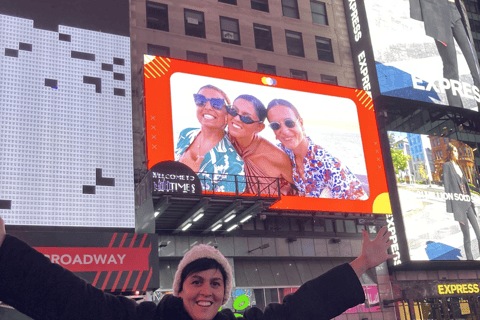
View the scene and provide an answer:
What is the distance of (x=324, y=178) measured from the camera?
86.0ft

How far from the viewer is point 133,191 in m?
21.3

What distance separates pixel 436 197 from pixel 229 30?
15.2 meters

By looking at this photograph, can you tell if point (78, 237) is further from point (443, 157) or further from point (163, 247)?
point (443, 157)

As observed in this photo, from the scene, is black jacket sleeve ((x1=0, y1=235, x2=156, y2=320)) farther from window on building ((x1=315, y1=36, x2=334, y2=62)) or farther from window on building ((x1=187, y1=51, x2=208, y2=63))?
window on building ((x1=315, y1=36, x2=334, y2=62))

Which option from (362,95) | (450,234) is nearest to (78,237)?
(362,95)

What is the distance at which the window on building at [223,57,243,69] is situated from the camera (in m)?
28.3

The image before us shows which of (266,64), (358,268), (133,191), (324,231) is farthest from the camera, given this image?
(266,64)

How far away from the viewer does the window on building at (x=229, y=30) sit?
29.0 meters

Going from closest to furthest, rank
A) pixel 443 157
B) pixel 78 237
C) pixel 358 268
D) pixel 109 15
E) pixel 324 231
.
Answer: pixel 358 268 < pixel 78 237 < pixel 109 15 < pixel 324 231 < pixel 443 157

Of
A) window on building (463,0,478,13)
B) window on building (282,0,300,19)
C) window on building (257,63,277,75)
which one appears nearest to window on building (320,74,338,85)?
window on building (257,63,277,75)

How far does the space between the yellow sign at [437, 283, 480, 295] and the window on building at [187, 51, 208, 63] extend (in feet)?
58.5

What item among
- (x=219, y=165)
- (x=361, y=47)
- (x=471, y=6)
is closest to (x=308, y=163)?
(x=219, y=165)

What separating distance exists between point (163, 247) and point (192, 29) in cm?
1216

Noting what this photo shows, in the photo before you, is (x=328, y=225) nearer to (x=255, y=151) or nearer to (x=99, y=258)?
(x=255, y=151)
